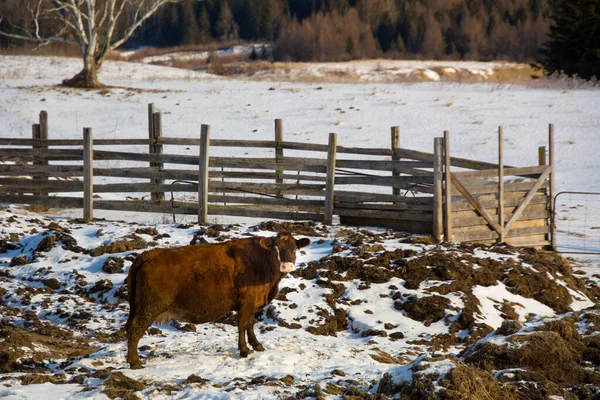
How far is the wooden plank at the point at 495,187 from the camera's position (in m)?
13.1

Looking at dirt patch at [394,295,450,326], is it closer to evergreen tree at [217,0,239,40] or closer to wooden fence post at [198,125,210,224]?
wooden fence post at [198,125,210,224]

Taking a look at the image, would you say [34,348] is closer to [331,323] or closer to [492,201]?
[331,323]

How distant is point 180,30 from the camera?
87.5 meters

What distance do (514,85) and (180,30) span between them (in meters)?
58.7

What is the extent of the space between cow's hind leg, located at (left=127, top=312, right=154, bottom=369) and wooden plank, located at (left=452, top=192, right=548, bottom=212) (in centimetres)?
698

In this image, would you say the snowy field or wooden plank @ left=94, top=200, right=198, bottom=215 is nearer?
the snowy field

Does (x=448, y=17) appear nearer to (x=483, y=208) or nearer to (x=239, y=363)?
(x=483, y=208)

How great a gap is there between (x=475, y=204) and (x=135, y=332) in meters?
7.36

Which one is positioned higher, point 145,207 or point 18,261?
point 145,207

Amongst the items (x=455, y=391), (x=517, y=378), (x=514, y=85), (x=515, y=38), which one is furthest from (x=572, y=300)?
(x=515, y=38)

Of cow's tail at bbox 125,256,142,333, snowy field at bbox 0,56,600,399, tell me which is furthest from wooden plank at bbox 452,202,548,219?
cow's tail at bbox 125,256,142,333

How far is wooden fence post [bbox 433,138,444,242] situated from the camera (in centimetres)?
1269

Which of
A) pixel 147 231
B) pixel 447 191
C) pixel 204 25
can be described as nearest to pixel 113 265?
pixel 147 231

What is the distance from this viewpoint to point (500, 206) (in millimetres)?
13289
